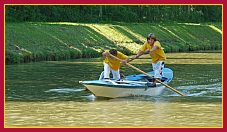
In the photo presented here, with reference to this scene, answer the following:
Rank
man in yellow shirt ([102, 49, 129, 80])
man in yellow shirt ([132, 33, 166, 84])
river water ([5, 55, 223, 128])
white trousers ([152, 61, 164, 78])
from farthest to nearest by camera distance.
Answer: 1. white trousers ([152, 61, 164, 78])
2. man in yellow shirt ([132, 33, 166, 84])
3. man in yellow shirt ([102, 49, 129, 80])
4. river water ([5, 55, 223, 128])

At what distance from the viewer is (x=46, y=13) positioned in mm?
63500

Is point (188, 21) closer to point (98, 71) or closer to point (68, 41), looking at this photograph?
point (68, 41)

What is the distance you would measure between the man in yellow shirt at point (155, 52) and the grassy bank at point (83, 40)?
15.0m

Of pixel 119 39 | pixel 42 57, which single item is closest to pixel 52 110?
pixel 42 57

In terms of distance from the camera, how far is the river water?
17.7m

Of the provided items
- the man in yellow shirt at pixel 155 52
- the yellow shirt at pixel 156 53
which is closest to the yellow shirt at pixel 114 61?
the man in yellow shirt at pixel 155 52

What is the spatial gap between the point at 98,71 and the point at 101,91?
39.1 ft

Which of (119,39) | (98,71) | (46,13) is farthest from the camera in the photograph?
(46,13)

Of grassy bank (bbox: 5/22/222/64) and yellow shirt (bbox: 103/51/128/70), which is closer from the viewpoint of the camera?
yellow shirt (bbox: 103/51/128/70)

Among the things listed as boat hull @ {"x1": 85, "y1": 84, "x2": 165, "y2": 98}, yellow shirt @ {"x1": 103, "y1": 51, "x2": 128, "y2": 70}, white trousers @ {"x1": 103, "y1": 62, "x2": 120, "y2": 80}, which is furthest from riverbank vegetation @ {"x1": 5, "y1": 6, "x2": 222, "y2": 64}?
boat hull @ {"x1": 85, "y1": 84, "x2": 165, "y2": 98}

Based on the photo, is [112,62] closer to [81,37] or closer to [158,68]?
[158,68]

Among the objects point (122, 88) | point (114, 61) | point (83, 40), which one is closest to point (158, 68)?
point (114, 61)

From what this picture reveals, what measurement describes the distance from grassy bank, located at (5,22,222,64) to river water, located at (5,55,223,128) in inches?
302

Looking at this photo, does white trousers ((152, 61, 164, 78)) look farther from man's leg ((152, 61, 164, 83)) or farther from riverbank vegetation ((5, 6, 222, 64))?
riverbank vegetation ((5, 6, 222, 64))
